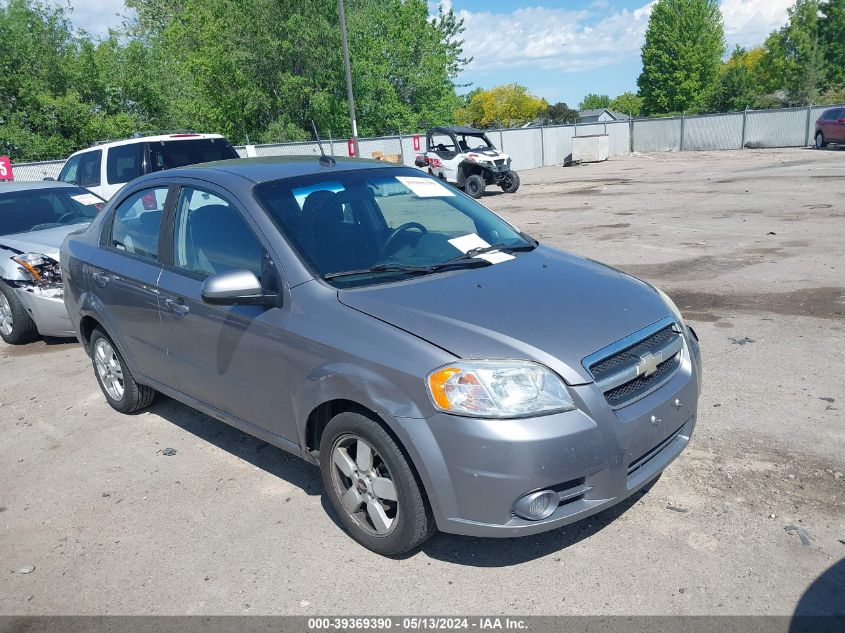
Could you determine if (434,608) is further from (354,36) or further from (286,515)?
(354,36)

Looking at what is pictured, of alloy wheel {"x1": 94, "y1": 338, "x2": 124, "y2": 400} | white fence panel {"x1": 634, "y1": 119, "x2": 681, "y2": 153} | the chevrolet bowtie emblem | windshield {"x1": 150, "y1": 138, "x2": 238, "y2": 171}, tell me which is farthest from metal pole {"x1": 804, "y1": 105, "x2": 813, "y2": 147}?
alloy wheel {"x1": 94, "y1": 338, "x2": 124, "y2": 400}

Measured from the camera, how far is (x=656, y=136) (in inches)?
1528

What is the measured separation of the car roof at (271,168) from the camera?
412cm

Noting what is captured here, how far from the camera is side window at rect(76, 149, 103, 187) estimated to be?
1143 cm

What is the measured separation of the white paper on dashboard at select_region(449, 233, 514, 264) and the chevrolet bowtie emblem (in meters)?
1.00

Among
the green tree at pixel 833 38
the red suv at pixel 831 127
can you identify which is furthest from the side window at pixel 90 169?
the green tree at pixel 833 38

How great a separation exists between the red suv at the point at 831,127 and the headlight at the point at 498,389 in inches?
1232

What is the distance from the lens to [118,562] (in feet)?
11.4

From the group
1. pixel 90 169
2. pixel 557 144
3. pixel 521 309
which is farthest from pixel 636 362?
pixel 557 144

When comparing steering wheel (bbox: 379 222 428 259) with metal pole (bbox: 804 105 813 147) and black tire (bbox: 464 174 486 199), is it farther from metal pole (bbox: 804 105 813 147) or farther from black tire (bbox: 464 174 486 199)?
metal pole (bbox: 804 105 813 147)

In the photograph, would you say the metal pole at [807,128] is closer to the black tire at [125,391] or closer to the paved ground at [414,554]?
the paved ground at [414,554]

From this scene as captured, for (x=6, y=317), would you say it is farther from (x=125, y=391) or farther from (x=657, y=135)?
(x=657, y=135)

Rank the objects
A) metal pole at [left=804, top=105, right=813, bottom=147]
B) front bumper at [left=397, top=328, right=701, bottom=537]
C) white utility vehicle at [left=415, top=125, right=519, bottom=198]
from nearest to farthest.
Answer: front bumper at [left=397, top=328, right=701, bottom=537]
white utility vehicle at [left=415, top=125, right=519, bottom=198]
metal pole at [left=804, top=105, right=813, bottom=147]

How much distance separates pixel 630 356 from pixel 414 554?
1.35 m
